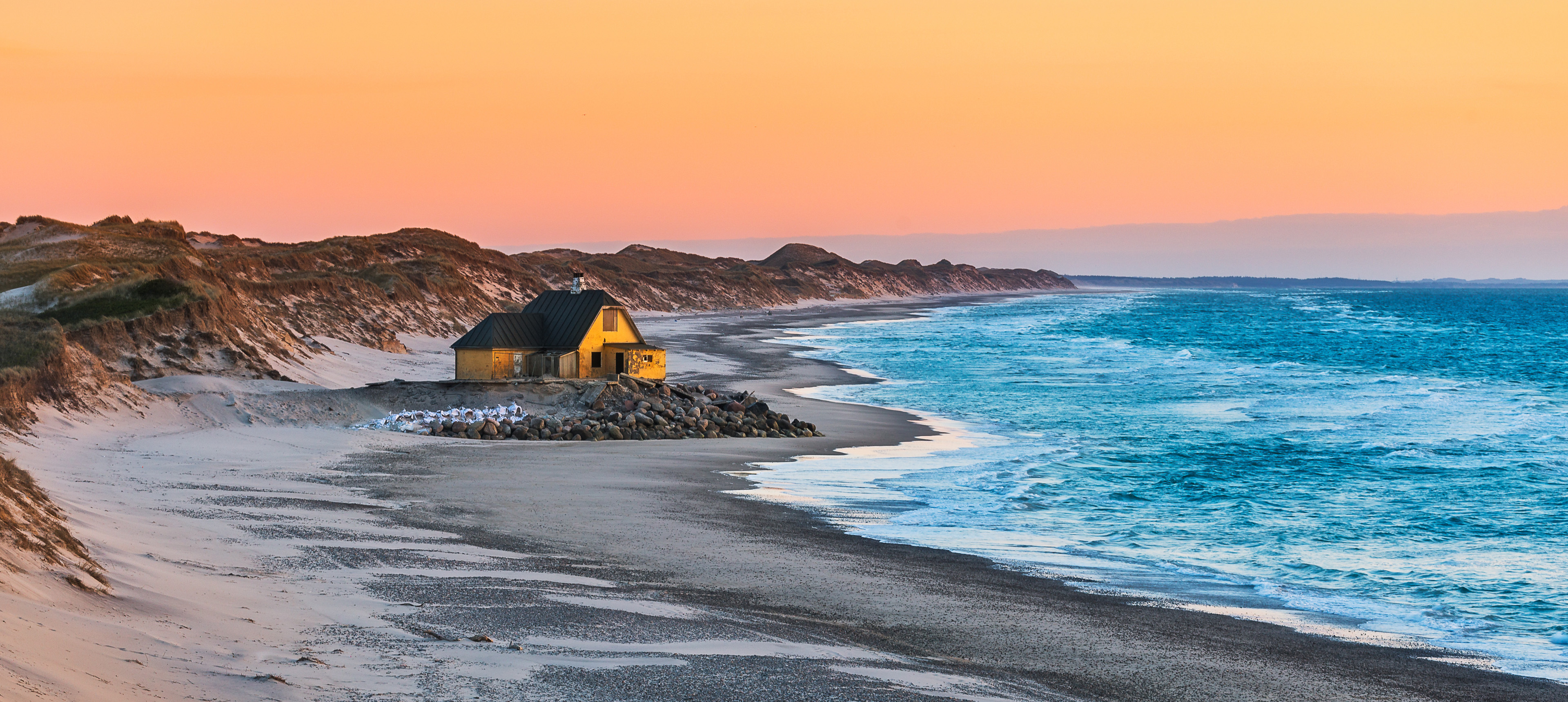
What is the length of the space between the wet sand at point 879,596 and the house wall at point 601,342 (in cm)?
1274

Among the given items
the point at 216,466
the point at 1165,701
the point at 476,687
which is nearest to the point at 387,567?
the point at 476,687

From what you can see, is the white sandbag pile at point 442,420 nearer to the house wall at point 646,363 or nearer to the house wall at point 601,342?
the house wall at point 601,342

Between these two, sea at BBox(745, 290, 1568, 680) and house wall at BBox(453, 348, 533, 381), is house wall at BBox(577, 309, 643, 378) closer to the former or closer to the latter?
house wall at BBox(453, 348, 533, 381)

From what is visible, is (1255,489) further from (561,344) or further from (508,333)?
(508,333)

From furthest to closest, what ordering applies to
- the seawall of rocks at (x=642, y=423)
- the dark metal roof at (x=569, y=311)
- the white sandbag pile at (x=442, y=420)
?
the dark metal roof at (x=569, y=311) → the seawall of rocks at (x=642, y=423) → the white sandbag pile at (x=442, y=420)

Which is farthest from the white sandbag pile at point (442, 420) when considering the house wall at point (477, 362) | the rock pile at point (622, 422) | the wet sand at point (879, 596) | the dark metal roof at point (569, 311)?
the dark metal roof at point (569, 311)

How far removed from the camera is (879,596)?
601 inches

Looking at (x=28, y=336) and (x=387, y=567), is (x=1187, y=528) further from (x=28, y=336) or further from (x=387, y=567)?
(x=28, y=336)

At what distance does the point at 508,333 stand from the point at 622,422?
8115 mm

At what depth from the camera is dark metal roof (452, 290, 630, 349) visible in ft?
129

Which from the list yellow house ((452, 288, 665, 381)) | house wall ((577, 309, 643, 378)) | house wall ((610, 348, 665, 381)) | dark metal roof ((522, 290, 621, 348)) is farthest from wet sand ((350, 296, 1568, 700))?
house wall ((610, 348, 665, 381))

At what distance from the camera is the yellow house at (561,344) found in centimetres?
3941

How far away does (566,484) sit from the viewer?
2391 centimetres

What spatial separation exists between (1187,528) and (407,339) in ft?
180
